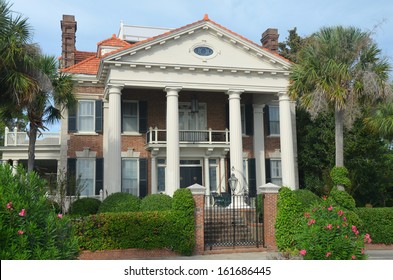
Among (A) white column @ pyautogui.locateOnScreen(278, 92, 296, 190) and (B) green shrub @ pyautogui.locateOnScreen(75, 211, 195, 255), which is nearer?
(B) green shrub @ pyautogui.locateOnScreen(75, 211, 195, 255)

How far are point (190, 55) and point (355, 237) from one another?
52.5 ft

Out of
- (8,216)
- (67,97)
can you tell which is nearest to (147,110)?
(67,97)

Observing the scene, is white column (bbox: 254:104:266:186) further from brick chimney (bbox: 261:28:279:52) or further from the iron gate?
the iron gate

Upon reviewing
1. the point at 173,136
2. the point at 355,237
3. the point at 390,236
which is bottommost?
the point at 390,236

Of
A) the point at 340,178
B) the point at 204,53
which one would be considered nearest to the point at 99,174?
the point at 204,53

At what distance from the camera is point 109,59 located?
2202cm

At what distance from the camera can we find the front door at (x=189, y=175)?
2573 centimetres

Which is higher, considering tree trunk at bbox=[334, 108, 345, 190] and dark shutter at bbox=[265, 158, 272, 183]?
tree trunk at bbox=[334, 108, 345, 190]

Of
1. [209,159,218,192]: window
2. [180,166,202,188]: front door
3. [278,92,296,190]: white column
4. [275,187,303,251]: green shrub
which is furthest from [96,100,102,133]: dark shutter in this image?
[275,187,303,251]: green shrub

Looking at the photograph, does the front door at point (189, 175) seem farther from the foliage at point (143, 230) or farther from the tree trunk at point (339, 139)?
the foliage at point (143, 230)

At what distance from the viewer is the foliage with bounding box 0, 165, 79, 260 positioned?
610 cm

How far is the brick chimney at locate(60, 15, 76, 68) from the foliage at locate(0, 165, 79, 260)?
74.8 ft

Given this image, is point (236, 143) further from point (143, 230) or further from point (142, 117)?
point (143, 230)
